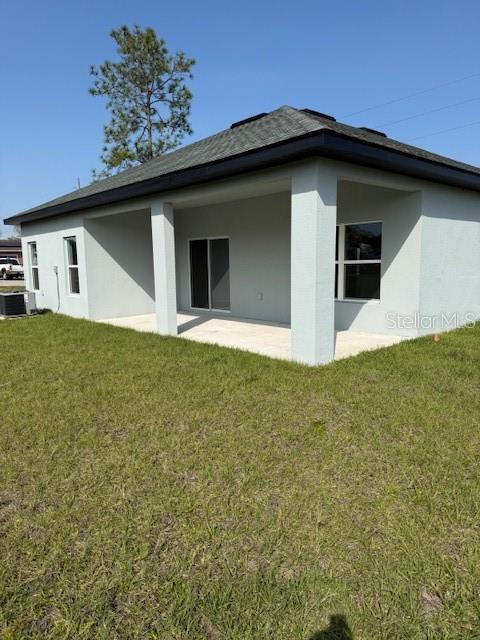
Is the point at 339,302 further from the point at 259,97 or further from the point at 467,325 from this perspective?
the point at 259,97

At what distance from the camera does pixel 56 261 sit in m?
12.2

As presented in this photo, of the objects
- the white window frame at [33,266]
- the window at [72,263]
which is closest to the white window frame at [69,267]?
the window at [72,263]

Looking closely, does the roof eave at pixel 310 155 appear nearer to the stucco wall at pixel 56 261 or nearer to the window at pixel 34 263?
A: the stucco wall at pixel 56 261

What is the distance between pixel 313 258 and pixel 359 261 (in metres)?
3.25

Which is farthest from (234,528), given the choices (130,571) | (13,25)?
(13,25)

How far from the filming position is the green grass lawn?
1.91m

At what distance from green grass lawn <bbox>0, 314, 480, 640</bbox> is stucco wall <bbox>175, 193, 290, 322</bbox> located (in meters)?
4.95

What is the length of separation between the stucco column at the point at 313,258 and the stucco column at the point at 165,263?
339 centimetres

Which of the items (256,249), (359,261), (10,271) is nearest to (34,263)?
(256,249)

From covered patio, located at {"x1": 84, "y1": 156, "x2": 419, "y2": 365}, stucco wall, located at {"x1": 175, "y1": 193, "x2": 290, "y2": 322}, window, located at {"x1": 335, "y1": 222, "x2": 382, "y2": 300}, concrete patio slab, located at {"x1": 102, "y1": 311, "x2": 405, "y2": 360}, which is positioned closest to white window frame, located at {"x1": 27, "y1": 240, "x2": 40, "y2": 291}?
covered patio, located at {"x1": 84, "y1": 156, "x2": 419, "y2": 365}

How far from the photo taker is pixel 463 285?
8.95 meters

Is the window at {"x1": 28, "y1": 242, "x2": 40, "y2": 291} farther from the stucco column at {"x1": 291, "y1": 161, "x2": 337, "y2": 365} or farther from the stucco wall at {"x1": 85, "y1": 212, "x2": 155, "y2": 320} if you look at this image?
the stucco column at {"x1": 291, "y1": 161, "x2": 337, "y2": 365}

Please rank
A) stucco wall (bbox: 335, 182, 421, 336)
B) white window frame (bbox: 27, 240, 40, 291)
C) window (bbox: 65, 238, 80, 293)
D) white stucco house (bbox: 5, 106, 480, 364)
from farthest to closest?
white window frame (bbox: 27, 240, 40, 291), window (bbox: 65, 238, 80, 293), stucco wall (bbox: 335, 182, 421, 336), white stucco house (bbox: 5, 106, 480, 364)

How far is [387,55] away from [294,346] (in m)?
17.5
